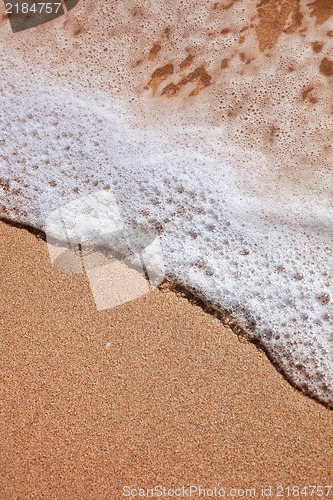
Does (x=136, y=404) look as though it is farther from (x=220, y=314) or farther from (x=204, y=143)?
(x=204, y=143)

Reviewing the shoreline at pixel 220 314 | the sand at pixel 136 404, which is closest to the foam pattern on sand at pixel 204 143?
the shoreline at pixel 220 314

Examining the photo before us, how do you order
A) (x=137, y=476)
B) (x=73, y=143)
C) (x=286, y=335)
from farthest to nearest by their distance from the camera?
(x=73, y=143)
(x=286, y=335)
(x=137, y=476)

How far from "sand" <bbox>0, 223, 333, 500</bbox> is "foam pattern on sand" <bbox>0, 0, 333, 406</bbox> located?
0.63ft

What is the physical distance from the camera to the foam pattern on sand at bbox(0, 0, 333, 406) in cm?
182

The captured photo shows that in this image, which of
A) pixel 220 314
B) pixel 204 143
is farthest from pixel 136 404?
pixel 204 143

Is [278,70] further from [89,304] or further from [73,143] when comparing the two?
[89,304]

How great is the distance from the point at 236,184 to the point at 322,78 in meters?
0.62

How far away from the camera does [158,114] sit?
1.95 m

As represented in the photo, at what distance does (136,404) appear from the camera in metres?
1.67

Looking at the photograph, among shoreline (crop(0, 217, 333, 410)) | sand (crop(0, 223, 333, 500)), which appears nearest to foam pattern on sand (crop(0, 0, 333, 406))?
shoreline (crop(0, 217, 333, 410))

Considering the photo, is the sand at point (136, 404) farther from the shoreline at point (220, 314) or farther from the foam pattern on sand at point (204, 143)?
the foam pattern on sand at point (204, 143)

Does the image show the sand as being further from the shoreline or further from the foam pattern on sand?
the foam pattern on sand

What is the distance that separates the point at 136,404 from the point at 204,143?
111cm

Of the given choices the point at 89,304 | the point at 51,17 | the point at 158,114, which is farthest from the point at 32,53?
the point at 89,304
